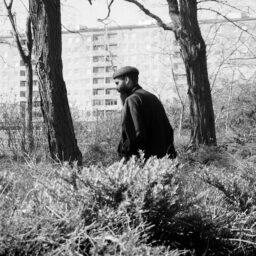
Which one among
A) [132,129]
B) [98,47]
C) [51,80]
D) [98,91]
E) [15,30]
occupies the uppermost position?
[98,47]

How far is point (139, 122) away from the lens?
5.30 m

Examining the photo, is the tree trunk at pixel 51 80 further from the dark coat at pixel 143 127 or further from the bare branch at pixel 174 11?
the bare branch at pixel 174 11

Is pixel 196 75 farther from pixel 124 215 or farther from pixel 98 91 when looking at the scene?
pixel 98 91

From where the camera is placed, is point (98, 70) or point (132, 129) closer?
point (132, 129)

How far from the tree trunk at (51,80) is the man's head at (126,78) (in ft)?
9.90

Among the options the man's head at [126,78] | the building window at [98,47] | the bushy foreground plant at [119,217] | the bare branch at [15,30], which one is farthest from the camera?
the building window at [98,47]

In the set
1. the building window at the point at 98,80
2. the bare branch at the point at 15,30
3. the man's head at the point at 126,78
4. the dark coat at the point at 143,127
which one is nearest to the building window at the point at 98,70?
the building window at the point at 98,80

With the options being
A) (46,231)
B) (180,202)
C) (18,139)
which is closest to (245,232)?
(180,202)

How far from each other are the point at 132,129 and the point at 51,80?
3533 mm

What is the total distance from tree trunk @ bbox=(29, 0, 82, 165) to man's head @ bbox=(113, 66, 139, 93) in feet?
9.90

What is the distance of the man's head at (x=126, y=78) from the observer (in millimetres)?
5640

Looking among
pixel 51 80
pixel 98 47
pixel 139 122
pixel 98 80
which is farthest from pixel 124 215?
pixel 98 80

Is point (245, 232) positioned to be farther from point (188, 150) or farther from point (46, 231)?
point (188, 150)

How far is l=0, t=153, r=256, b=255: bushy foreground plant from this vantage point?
254 centimetres
